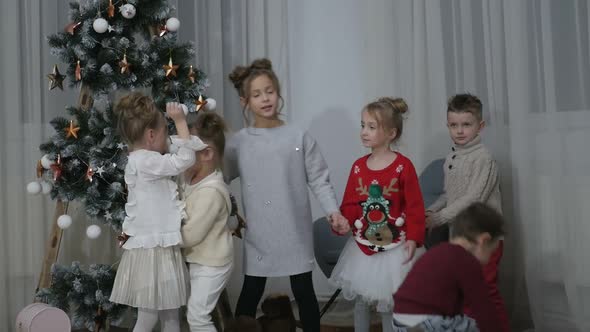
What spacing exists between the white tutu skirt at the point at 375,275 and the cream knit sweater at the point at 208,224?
0.49 meters

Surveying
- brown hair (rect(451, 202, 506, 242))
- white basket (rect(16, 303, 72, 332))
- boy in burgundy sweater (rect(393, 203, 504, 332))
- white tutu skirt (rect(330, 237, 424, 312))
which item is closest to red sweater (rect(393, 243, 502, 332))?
boy in burgundy sweater (rect(393, 203, 504, 332))

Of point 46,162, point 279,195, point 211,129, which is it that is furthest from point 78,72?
point 279,195

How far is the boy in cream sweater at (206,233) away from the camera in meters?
2.85

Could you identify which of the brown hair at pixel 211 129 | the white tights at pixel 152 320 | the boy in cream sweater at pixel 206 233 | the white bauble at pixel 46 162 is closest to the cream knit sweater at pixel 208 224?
the boy in cream sweater at pixel 206 233

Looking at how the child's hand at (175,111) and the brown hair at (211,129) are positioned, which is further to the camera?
the brown hair at (211,129)

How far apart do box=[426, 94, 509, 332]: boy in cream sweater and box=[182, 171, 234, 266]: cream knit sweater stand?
875 millimetres

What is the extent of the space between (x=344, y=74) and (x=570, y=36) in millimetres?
1392

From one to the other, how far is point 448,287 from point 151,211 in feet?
3.91

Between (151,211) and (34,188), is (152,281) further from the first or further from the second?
(34,188)

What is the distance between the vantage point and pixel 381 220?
118 inches

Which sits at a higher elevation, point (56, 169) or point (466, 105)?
point (466, 105)

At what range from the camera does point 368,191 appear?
3025 mm

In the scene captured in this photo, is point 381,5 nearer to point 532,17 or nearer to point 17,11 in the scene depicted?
point 532,17

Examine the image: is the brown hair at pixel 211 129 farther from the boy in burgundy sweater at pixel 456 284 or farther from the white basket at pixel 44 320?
the boy in burgundy sweater at pixel 456 284
